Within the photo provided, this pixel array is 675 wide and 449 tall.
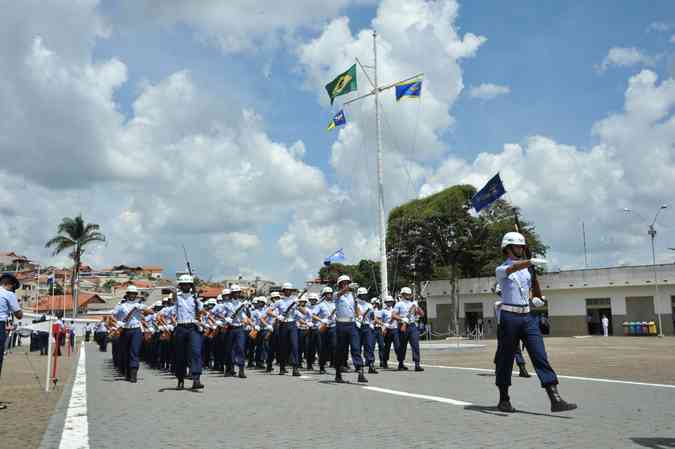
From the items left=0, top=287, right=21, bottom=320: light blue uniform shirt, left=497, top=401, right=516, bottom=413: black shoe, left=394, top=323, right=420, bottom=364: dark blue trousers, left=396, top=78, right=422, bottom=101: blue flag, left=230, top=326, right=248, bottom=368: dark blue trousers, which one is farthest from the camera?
left=396, top=78, right=422, bottom=101: blue flag

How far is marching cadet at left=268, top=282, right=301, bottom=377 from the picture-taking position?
1557 centimetres

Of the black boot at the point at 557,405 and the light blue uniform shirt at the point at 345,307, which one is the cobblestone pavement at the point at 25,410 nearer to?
the light blue uniform shirt at the point at 345,307

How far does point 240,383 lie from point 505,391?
263 inches

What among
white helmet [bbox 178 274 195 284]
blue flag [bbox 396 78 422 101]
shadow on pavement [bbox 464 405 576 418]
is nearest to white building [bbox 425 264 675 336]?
blue flag [bbox 396 78 422 101]

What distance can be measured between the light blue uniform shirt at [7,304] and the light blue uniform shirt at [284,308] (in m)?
6.76

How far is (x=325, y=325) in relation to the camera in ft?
53.8

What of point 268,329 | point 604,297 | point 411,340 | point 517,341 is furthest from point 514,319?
point 604,297

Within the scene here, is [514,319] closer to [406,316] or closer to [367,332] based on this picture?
[367,332]

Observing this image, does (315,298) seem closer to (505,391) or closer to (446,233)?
(505,391)

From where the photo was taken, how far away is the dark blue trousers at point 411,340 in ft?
51.2

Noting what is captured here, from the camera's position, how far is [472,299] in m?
59.4

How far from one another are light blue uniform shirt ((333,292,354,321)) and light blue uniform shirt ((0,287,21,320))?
18.9 ft

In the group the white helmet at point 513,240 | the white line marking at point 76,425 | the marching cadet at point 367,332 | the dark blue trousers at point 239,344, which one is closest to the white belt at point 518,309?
the white helmet at point 513,240

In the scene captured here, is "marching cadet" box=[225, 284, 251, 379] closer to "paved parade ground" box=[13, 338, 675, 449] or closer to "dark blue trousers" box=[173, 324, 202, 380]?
"paved parade ground" box=[13, 338, 675, 449]
